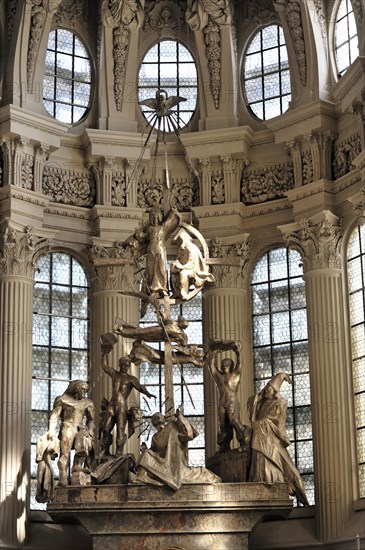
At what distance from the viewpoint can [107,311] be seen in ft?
92.4

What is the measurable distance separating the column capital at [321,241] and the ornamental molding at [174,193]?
9.33 feet

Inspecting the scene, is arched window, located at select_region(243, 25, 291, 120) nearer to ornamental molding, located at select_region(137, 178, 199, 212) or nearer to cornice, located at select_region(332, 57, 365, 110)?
ornamental molding, located at select_region(137, 178, 199, 212)

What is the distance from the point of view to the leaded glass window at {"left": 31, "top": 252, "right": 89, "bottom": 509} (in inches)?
1095

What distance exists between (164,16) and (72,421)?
10211 mm

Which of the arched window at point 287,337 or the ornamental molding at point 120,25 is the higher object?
the ornamental molding at point 120,25

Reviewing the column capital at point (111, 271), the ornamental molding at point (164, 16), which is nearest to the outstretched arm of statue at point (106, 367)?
the column capital at point (111, 271)

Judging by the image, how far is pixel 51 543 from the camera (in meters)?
26.2

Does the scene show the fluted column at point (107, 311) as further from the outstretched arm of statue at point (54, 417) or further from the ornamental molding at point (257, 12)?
the ornamental molding at point (257, 12)

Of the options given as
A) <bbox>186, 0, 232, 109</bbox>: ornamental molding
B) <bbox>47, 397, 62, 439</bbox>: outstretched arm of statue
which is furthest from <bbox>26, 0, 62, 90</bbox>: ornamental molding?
<bbox>47, 397, 62, 439</bbox>: outstretched arm of statue

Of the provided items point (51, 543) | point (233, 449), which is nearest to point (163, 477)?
point (233, 449)

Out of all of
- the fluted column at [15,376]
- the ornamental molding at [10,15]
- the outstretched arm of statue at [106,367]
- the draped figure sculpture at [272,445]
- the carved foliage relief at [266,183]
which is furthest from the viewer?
the ornamental molding at [10,15]

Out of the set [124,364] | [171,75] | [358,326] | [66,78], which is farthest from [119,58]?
[358,326]

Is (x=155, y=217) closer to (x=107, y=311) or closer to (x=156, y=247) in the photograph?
(x=156, y=247)

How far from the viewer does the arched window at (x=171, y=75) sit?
30.4m
